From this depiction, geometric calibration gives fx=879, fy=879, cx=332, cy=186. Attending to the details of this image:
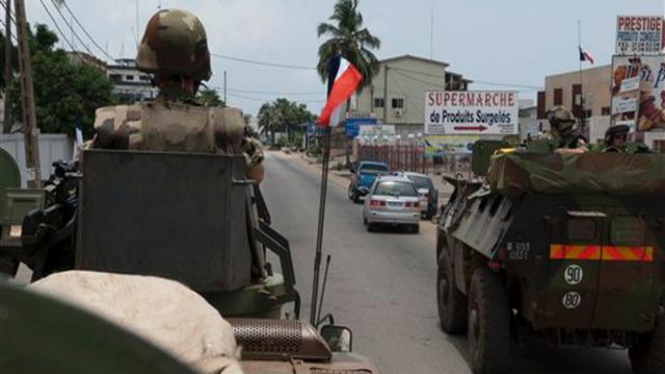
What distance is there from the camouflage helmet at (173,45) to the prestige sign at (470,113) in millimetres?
37364

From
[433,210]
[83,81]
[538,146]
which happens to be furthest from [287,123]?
[538,146]

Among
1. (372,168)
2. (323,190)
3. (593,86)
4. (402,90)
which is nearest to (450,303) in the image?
(323,190)

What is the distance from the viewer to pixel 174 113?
3.54 m

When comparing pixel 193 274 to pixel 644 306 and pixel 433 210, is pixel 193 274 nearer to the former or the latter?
pixel 644 306

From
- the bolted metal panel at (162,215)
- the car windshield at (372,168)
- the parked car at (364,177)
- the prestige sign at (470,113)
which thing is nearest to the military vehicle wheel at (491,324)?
the bolted metal panel at (162,215)

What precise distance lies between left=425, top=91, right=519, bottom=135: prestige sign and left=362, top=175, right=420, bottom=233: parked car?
16053 millimetres

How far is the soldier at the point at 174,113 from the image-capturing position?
350 cm

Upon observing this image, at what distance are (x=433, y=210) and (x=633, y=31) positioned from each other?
1223cm

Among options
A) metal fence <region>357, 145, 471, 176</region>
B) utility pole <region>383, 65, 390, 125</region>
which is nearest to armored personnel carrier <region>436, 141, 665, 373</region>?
metal fence <region>357, 145, 471, 176</region>

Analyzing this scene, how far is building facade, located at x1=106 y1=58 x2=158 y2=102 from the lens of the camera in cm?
494

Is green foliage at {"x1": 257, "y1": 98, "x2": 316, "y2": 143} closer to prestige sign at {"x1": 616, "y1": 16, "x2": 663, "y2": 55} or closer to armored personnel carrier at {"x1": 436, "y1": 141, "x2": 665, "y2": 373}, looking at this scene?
prestige sign at {"x1": 616, "y1": 16, "x2": 663, "y2": 55}

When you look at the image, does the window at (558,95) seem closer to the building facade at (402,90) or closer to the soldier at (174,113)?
the building facade at (402,90)

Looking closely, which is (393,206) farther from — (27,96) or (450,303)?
(450,303)

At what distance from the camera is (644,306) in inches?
296
